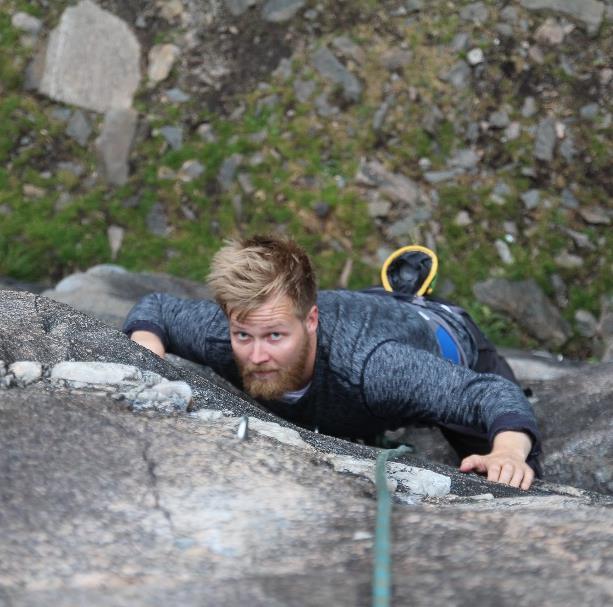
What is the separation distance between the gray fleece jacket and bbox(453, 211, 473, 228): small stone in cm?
315

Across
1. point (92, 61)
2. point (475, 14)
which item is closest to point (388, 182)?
point (475, 14)

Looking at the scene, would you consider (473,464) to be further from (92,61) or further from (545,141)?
(92,61)

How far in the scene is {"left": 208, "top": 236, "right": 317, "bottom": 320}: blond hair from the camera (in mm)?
3963

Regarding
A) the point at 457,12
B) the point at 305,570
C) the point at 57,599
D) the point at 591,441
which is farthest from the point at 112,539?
the point at 457,12

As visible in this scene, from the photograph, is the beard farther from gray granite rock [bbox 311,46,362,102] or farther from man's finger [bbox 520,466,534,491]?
gray granite rock [bbox 311,46,362,102]

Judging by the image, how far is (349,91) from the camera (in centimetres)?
821

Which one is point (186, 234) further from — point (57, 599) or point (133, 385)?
point (57, 599)

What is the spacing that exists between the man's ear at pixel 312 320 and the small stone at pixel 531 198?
13.8ft

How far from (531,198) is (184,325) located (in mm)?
4306

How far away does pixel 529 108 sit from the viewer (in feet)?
26.7

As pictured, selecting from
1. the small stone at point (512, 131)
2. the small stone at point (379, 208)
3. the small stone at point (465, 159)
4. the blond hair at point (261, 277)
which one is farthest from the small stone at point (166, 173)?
the blond hair at point (261, 277)

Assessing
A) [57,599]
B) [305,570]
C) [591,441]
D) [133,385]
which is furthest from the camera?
[591,441]

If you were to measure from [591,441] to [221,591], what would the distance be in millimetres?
2913

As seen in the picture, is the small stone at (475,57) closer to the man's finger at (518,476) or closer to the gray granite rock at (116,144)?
the gray granite rock at (116,144)
